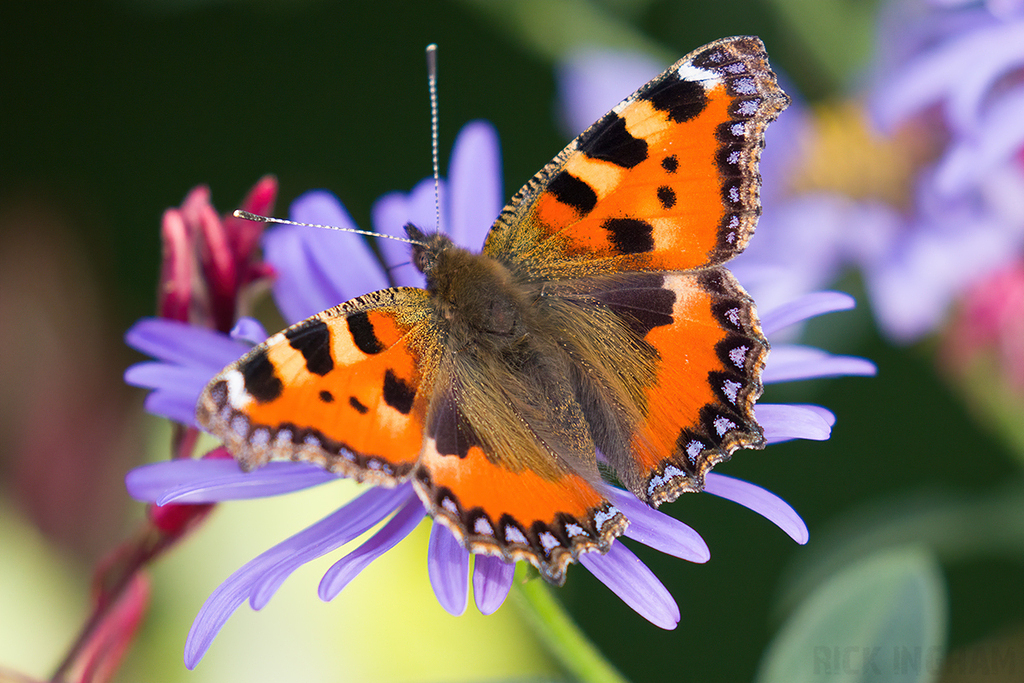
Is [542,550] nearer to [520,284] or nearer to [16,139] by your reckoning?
[520,284]

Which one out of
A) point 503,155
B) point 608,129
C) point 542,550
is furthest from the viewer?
point 503,155

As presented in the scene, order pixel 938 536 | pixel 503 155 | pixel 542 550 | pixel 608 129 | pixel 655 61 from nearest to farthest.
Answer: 1. pixel 542 550
2. pixel 608 129
3. pixel 938 536
4. pixel 655 61
5. pixel 503 155

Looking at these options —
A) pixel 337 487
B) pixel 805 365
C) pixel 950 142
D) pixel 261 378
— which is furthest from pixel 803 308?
pixel 337 487

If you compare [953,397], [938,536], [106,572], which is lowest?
[106,572]

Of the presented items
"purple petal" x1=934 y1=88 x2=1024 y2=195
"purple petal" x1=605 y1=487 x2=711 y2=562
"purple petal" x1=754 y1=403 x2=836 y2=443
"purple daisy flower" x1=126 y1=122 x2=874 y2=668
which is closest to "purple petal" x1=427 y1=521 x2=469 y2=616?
"purple daisy flower" x1=126 y1=122 x2=874 y2=668

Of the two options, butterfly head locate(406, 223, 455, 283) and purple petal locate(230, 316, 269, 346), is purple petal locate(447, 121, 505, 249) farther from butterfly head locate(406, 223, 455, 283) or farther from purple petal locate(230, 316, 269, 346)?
purple petal locate(230, 316, 269, 346)

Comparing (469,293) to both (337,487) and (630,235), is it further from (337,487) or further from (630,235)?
(337,487)

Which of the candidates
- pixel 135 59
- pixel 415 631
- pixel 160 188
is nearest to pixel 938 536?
pixel 415 631
